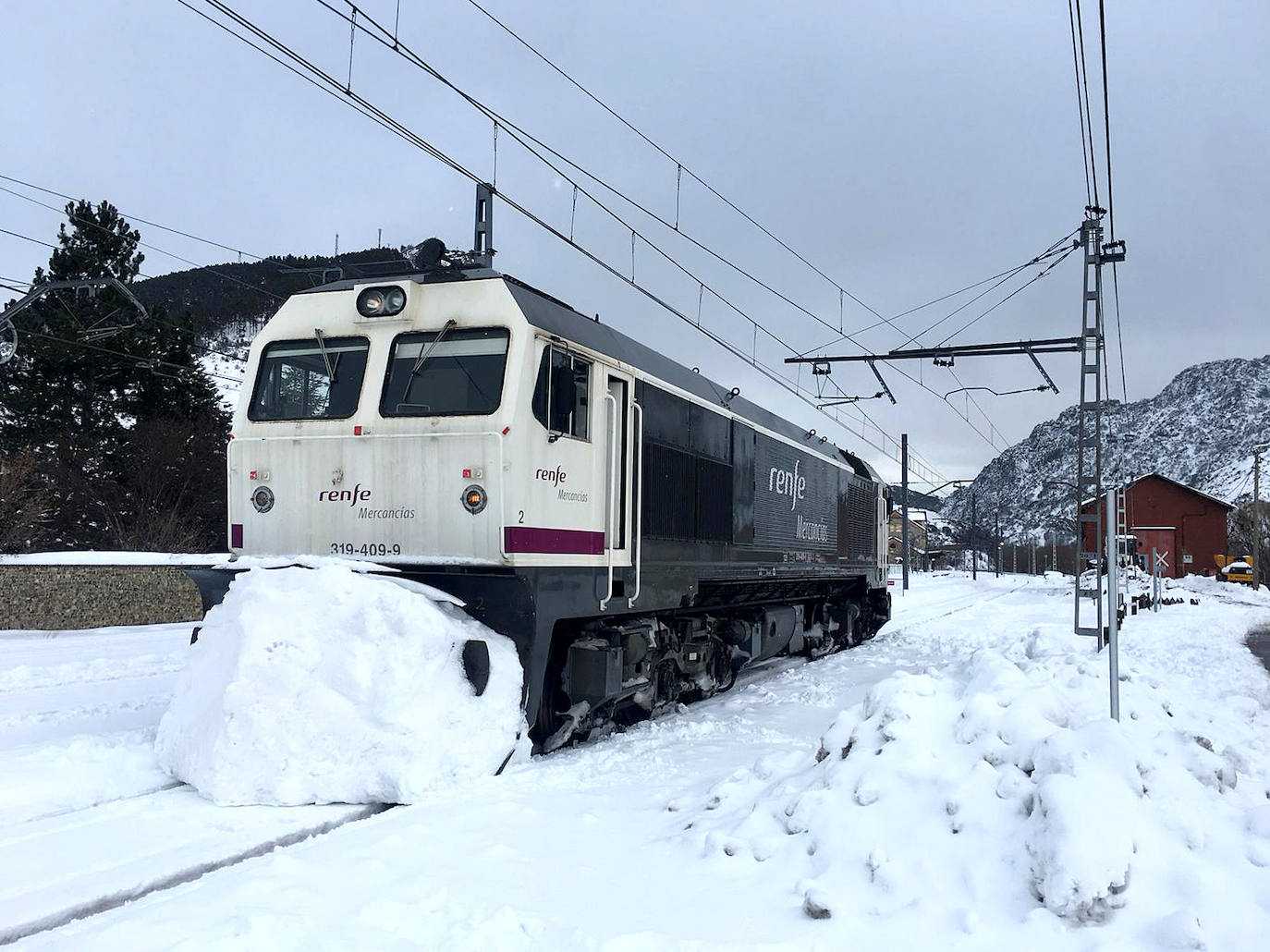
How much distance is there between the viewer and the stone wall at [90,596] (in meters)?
18.4

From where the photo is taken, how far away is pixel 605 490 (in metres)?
8.17

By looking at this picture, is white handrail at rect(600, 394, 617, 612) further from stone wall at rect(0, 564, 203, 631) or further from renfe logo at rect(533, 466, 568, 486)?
stone wall at rect(0, 564, 203, 631)

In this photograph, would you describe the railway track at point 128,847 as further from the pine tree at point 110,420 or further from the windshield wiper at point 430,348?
the pine tree at point 110,420

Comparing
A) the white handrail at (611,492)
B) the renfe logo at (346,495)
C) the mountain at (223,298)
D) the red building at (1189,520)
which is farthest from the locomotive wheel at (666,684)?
the red building at (1189,520)

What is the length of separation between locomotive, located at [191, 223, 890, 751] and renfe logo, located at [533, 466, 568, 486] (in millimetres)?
13

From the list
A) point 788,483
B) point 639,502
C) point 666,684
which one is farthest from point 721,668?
point 639,502

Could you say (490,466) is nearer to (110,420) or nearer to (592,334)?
(592,334)

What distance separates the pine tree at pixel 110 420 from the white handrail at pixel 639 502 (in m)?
24.2

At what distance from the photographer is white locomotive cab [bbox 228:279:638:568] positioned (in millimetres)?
7074

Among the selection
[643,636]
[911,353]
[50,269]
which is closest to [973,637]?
[911,353]

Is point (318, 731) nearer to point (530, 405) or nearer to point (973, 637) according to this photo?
point (530, 405)

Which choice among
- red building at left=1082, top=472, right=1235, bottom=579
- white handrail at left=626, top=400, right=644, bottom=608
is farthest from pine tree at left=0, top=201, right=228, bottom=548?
red building at left=1082, top=472, right=1235, bottom=579

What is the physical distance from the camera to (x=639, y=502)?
335 inches

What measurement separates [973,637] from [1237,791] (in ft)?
49.1
